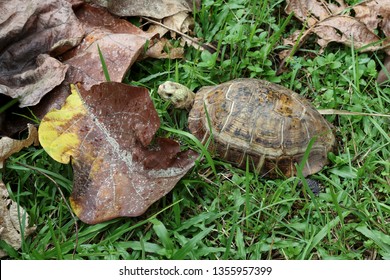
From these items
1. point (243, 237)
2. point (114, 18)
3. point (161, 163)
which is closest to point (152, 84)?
point (114, 18)

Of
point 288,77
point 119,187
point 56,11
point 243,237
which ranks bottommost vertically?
point 243,237

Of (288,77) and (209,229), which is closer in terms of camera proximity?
(209,229)

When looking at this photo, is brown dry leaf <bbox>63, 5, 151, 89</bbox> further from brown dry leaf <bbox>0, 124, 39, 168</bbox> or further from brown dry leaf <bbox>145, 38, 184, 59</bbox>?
brown dry leaf <bbox>0, 124, 39, 168</bbox>

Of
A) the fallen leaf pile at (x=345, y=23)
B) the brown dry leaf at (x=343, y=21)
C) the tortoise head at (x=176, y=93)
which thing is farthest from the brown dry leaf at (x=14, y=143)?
the brown dry leaf at (x=343, y=21)

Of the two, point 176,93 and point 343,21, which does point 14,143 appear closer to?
point 176,93

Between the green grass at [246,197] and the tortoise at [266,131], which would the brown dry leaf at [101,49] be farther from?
the tortoise at [266,131]

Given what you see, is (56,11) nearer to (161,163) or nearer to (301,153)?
(161,163)
